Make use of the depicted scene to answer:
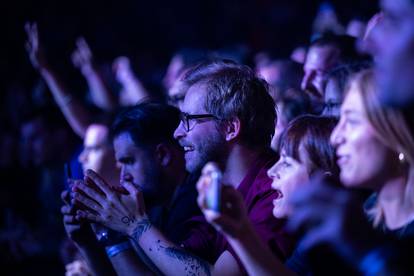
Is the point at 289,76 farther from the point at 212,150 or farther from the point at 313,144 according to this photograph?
the point at 313,144

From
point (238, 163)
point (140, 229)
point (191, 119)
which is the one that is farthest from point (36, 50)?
point (140, 229)

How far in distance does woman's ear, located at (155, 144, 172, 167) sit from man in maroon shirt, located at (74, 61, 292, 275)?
466 millimetres

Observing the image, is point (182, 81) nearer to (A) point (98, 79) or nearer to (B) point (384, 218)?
(B) point (384, 218)

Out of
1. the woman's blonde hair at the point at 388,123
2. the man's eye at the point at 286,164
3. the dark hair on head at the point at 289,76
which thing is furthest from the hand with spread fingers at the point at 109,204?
the dark hair on head at the point at 289,76

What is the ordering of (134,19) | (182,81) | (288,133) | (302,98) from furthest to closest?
1. (134,19)
2. (302,98)
3. (182,81)
4. (288,133)

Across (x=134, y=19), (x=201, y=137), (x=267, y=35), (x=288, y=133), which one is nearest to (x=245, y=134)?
(x=201, y=137)

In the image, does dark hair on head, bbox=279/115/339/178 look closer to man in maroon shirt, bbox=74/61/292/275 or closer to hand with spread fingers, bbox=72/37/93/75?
man in maroon shirt, bbox=74/61/292/275

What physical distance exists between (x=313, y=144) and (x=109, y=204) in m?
0.85

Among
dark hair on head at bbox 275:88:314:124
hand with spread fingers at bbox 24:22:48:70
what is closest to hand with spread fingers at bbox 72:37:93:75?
hand with spread fingers at bbox 24:22:48:70

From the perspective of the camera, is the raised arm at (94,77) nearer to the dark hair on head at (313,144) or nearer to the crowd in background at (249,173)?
the crowd in background at (249,173)

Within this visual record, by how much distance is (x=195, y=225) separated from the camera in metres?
3.10

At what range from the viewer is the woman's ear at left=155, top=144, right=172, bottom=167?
3494 millimetres

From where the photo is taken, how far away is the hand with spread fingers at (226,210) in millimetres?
1818

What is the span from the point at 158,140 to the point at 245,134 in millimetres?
713
